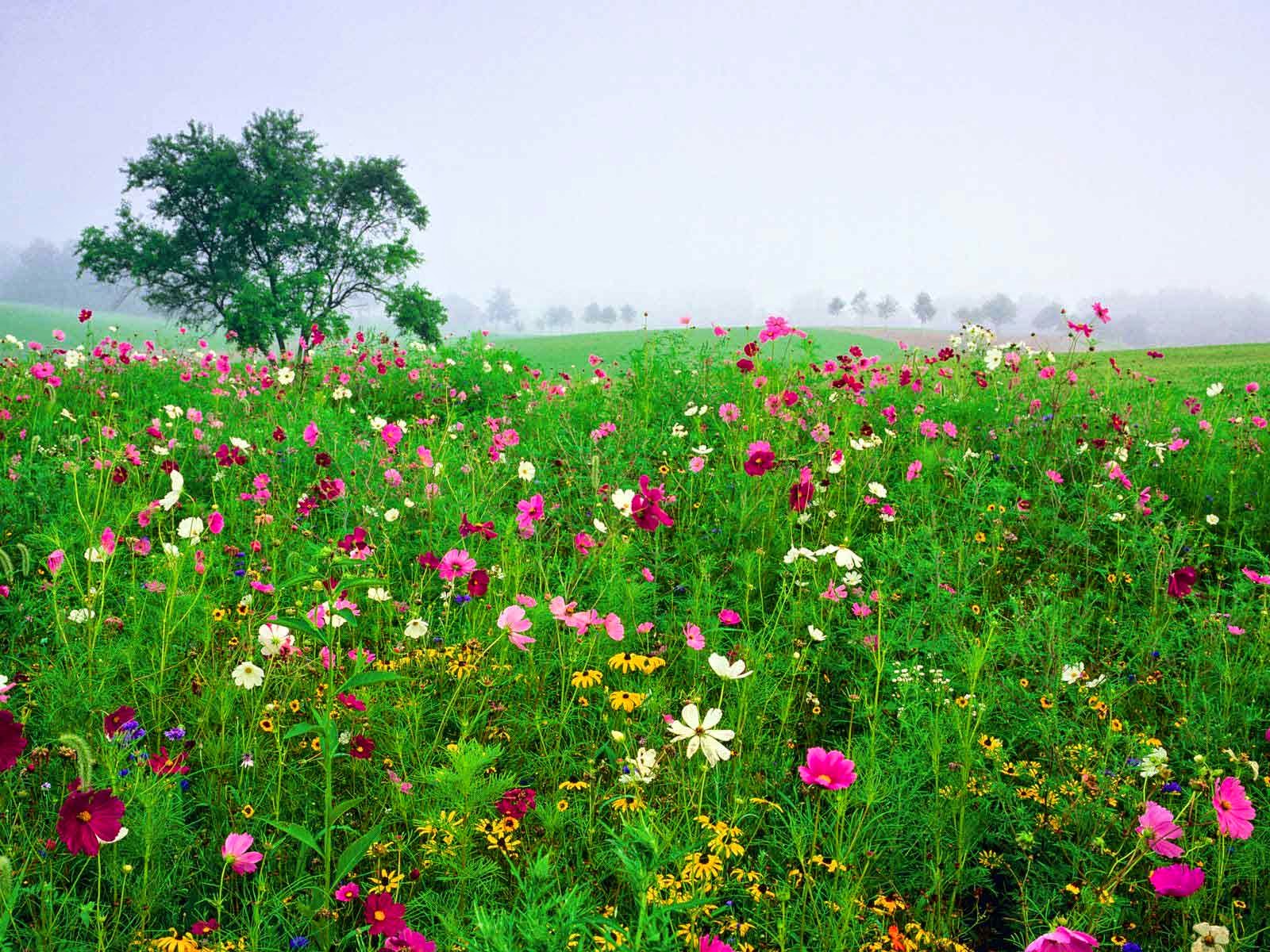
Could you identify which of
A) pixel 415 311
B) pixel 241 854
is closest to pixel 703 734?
pixel 241 854

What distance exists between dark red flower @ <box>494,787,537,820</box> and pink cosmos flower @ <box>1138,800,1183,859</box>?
4.36ft

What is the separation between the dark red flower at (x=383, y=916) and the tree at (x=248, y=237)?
25.8 meters

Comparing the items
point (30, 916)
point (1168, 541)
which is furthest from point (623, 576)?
point (1168, 541)

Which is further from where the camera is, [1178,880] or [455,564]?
[455,564]

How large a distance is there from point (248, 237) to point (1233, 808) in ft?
103

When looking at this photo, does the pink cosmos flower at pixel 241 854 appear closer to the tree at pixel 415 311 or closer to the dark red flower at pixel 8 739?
the dark red flower at pixel 8 739

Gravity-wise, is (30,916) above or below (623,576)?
below

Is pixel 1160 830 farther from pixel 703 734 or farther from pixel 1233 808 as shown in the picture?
pixel 703 734

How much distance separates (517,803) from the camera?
1.84m

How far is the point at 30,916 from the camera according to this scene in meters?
1.66

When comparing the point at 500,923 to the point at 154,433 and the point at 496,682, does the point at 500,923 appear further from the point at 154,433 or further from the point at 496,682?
the point at 154,433

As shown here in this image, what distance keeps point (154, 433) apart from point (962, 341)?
5824mm

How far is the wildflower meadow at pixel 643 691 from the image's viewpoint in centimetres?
166

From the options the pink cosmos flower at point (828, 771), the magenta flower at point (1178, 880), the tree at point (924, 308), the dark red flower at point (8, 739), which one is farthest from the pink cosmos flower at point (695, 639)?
the tree at point (924, 308)
